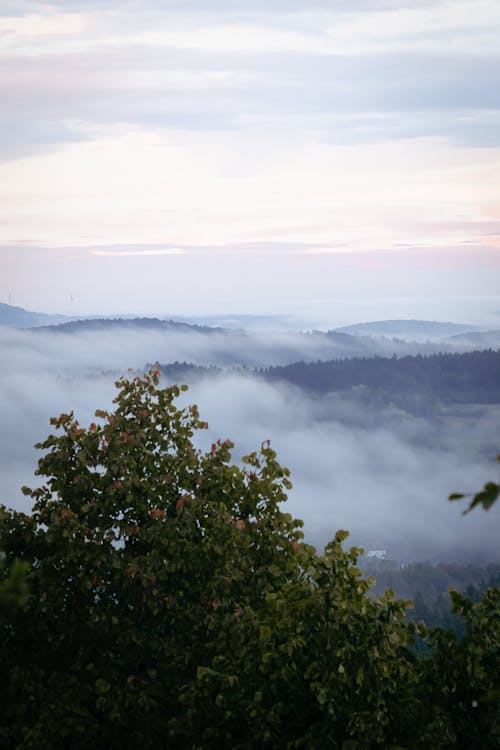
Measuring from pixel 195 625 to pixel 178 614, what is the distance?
15.9 inches

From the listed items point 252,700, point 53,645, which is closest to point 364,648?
point 252,700

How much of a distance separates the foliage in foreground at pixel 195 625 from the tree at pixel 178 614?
1.5 inches

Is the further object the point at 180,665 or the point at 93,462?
the point at 93,462

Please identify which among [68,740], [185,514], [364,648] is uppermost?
[185,514]

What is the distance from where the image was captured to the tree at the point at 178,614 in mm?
14227

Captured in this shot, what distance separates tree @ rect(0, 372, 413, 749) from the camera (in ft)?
46.7

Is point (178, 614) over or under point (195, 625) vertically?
over

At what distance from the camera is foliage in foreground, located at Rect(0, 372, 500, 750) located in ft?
46.5

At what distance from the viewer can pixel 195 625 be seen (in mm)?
17875

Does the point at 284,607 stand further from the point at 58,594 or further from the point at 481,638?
the point at 58,594

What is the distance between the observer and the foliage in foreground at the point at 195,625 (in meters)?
14.2

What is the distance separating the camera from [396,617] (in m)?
14.6

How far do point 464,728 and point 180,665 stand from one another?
19.0 feet

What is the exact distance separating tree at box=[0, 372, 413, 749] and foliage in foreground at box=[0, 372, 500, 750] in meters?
0.04
